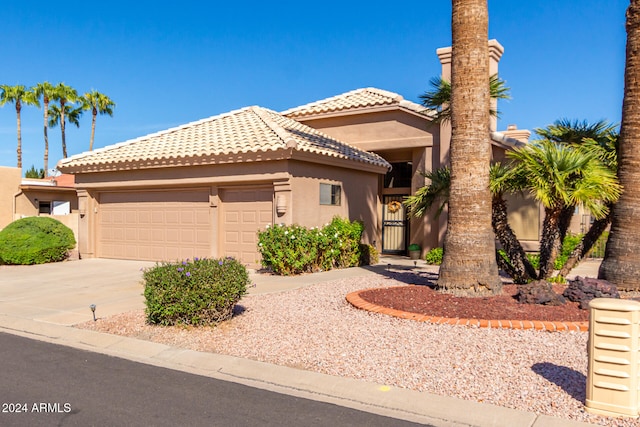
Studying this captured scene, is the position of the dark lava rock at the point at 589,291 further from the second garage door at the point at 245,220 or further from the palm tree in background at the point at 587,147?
the second garage door at the point at 245,220

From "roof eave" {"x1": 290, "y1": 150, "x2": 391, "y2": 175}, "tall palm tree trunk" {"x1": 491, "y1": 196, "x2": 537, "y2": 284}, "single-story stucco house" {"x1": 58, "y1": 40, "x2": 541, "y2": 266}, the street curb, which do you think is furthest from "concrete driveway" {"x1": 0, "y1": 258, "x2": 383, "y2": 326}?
"tall palm tree trunk" {"x1": 491, "y1": 196, "x2": 537, "y2": 284}

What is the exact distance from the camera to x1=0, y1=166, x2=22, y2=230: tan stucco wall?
22703mm

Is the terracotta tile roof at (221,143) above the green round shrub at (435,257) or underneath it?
above

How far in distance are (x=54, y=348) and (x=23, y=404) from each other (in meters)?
2.17

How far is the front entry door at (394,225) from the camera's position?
739 inches

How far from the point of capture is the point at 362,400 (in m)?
5.12

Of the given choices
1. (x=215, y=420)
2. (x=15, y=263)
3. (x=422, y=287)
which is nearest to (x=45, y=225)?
(x=15, y=263)

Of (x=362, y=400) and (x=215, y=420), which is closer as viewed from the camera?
(x=215, y=420)

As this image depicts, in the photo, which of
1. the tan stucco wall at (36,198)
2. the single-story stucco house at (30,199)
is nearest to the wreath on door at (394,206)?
the single-story stucco house at (30,199)

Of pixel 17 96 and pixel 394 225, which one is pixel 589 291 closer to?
pixel 394 225

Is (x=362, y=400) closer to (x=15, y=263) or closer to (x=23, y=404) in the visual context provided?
(x=23, y=404)

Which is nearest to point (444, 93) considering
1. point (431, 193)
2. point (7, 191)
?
point (431, 193)

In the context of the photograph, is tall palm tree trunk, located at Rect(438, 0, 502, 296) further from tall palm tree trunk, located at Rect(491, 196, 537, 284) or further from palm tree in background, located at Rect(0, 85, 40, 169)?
palm tree in background, located at Rect(0, 85, 40, 169)

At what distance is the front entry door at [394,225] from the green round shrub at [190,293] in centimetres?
1165
